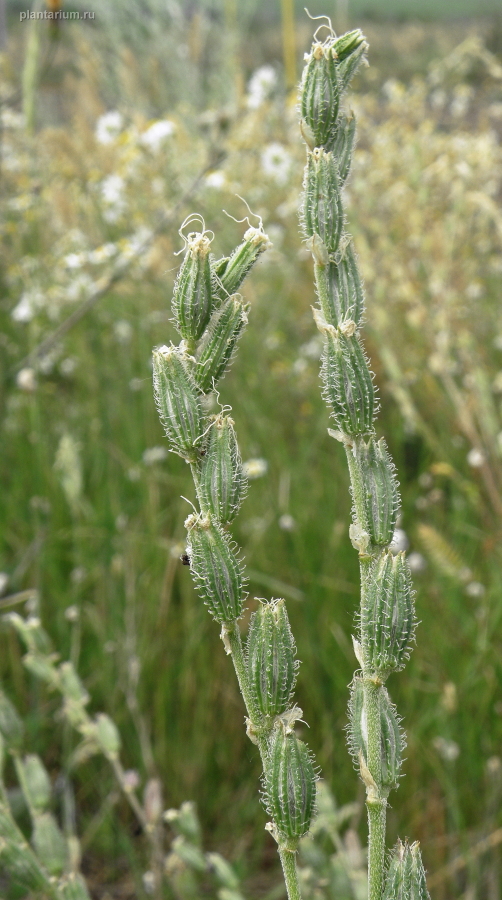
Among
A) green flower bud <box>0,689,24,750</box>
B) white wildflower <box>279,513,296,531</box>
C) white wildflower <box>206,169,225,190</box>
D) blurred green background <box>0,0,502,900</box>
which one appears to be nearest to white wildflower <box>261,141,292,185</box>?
blurred green background <box>0,0,502,900</box>

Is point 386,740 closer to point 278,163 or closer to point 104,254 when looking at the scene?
point 104,254

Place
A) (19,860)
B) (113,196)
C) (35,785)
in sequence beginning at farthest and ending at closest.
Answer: (113,196) < (35,785) < (19,860)

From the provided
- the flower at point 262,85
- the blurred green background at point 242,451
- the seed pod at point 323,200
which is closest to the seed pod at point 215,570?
the seed pod at point 323,200

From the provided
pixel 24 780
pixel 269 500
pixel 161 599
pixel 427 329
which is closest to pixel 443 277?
pixel 427 329

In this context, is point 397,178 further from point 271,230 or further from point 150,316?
point 150,316

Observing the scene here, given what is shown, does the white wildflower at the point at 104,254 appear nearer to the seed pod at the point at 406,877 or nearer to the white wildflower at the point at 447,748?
the white wildflower at the point at 447,748

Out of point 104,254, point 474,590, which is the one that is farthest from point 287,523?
point 104,254
